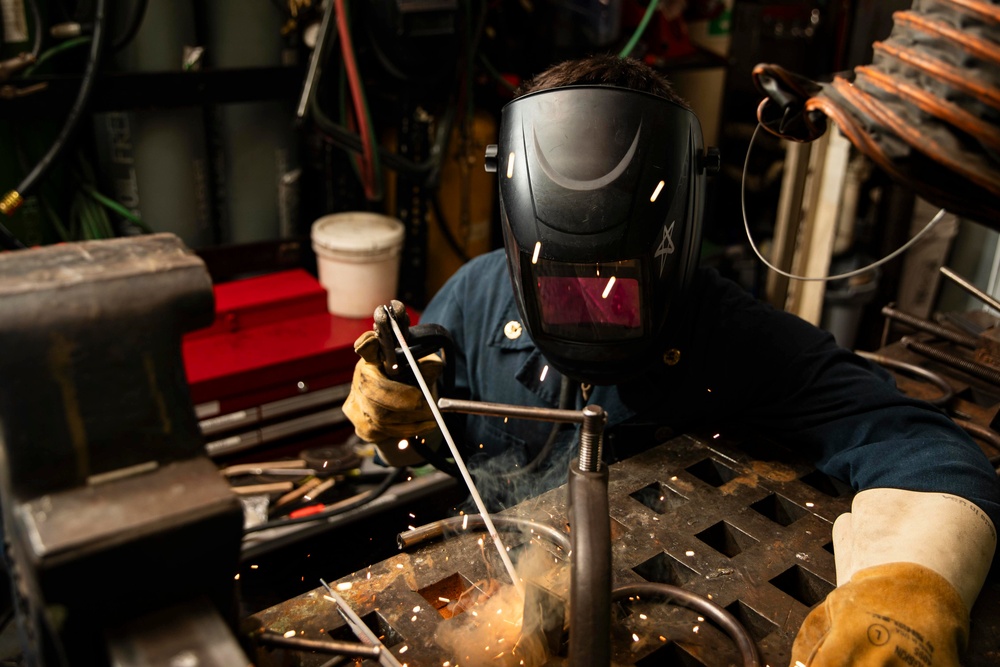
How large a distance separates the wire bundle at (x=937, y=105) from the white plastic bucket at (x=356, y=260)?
2.29 m

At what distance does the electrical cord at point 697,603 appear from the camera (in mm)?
1091

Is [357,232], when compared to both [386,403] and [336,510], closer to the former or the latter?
[336,510]

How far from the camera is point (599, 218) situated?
1.33 m

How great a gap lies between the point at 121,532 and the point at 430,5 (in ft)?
8.26

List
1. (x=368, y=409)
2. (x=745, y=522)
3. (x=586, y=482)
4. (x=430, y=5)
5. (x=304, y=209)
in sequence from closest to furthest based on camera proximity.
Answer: (x=586, y=482)
(x=745, y=522)
(x=368, y=409)
(x=430, y=5)
(x=304, y=209)

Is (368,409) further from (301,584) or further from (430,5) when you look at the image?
(430,5)

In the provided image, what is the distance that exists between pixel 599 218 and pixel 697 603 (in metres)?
0.59

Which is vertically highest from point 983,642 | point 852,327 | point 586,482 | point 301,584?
point 586,482

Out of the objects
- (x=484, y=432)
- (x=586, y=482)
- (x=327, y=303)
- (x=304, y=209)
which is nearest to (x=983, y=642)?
(x=586, y=482)

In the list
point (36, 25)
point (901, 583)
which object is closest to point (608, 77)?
point (901, 583)

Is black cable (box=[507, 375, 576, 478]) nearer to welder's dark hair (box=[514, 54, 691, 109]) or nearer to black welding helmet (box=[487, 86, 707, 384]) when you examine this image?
black welding helmet (box=[487, 86, 707, 384])

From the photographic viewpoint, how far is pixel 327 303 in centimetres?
309

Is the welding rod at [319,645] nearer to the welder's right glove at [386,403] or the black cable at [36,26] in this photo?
the welder's right glove at [386,403]

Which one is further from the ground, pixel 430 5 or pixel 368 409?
pixel 430 5
